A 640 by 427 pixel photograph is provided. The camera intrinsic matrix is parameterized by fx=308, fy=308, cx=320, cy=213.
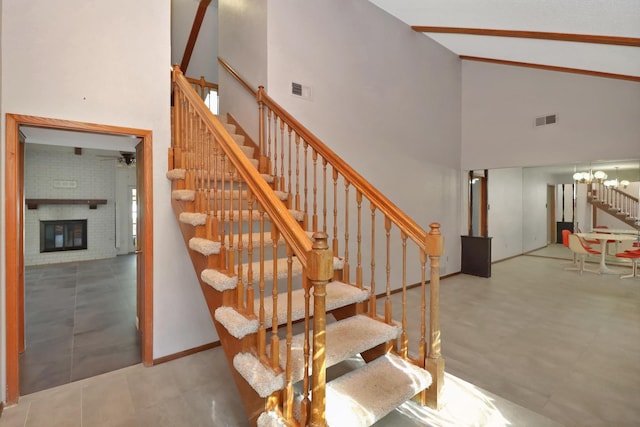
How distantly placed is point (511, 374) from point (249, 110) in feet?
12.3

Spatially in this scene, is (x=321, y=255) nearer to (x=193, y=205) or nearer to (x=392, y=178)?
(x=193, y=205)

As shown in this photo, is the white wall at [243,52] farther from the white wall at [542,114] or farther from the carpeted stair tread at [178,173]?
the white wall at [542,114]

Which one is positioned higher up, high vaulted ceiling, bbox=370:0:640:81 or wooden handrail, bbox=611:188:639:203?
high vaulted ceiling, bbox=370:0:640:81

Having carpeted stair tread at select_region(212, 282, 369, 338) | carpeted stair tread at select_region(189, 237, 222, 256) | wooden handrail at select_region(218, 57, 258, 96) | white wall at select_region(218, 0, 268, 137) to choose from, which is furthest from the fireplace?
carpeted stair tread at select_region(212, 282, 369, 338)

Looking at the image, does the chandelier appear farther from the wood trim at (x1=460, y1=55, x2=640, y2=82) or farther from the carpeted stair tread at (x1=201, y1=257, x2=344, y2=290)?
the carpeted stair tread at (x1=201, y1=257, x2=344, y2=290)

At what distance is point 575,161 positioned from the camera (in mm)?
4816

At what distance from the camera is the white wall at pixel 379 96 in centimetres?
372

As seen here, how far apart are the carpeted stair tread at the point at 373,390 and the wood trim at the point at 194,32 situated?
21.3 feet

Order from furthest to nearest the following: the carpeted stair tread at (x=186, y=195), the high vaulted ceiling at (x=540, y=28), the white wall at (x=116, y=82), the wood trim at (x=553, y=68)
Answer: the wood trim at (x=553, y=68) < the high vaulted ceiling at (x=540, y=28) < the carpeted stair tread at (x=186, y=195) < the white wall at (x=116, y=82)

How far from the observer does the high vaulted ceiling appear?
9.01 ft

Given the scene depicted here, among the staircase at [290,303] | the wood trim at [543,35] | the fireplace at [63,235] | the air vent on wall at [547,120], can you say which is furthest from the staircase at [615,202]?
the fireplace at [63,235]

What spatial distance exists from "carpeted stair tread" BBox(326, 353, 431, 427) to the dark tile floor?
206 centimetres

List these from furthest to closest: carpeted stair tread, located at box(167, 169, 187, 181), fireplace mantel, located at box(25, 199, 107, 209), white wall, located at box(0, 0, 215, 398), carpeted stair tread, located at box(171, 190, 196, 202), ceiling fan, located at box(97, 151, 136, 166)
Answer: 1. ceiling fan, located at box(97, 151, 136, 166)
2. fireplace mantel, located at box(25, 199, 107, 209)
3. carpeted stair tread, located at box(167, 169, 187, 181)
4. carpeted stair tread, located at box(171, 190, 196, 202)
5. white wall, located at box(0, 0, 215, 398)

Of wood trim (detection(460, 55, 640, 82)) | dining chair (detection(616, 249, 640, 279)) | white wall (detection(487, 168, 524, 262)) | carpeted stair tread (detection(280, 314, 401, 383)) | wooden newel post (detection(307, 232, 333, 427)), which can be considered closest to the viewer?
wooden newel post (detection(307, 232, 333, 427))
